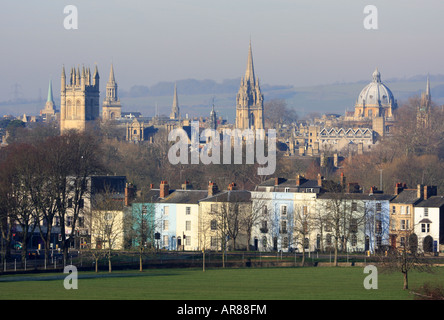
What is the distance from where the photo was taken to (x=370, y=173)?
111 meters

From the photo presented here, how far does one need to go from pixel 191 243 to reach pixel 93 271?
2038cm

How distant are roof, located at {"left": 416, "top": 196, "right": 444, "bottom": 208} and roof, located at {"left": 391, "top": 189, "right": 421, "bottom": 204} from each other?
511mm

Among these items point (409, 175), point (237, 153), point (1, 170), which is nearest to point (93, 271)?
point (1, 170)

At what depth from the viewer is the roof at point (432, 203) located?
75.8m

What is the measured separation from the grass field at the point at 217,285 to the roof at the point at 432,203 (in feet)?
54.8

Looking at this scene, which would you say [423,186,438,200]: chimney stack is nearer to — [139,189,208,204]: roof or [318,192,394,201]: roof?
[318,192,394,201]: roof

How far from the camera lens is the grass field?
44.0 meters

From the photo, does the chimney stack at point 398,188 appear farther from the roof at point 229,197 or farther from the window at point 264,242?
the roof at point 229,197

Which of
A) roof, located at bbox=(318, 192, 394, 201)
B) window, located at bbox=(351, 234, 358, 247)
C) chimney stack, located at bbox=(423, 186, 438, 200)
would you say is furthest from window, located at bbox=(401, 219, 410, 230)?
window, located at bbox=(351, 234, 358, 247)

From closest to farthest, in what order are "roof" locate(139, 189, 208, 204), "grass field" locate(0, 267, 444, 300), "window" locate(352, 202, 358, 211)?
→ "grass field" locate(0, 267, 444, 300), "window" locate(352, 202, 358, 211), "roof" locate(139, 189, 208, 204)

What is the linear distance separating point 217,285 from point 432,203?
3001 cm

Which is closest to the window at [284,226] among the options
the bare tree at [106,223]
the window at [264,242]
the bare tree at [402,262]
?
the window at [264,242]

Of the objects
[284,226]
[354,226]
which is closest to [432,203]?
[354,226]
